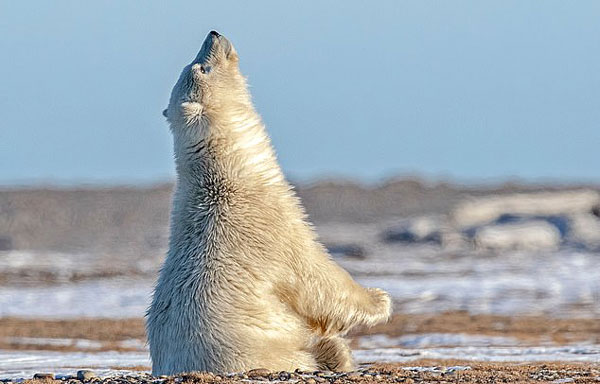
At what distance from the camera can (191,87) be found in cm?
778

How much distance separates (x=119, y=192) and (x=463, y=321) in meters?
40.4

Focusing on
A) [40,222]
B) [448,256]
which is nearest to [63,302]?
[448,256]

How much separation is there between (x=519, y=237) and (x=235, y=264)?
19998 mm

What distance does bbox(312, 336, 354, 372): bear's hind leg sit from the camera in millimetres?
7660

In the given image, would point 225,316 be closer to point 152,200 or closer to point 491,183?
point 152,200

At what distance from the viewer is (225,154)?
7.66 meters

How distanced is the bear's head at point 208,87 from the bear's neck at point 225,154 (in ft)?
0.15

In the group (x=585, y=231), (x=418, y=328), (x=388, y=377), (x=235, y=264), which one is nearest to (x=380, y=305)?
(x=388, y=377)

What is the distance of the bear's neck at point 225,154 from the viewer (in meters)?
7.64

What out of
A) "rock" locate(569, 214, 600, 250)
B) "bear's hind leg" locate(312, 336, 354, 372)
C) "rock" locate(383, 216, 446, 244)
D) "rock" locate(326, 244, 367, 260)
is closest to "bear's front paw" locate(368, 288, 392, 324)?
"bear's hind leg" locate(312, 336, 354, 372)

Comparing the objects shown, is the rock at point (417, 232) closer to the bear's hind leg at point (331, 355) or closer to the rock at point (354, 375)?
the bear's hind leg at point (331, 355)

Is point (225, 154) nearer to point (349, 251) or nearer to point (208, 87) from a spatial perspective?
point (208, 87)

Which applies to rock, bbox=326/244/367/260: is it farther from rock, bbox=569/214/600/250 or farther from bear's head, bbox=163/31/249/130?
bear's head, bbox=163/31/249/130

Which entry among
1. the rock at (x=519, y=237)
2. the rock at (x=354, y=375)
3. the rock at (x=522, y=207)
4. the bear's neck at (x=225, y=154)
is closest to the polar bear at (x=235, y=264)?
the bear's neck at (x=225, y=154)
